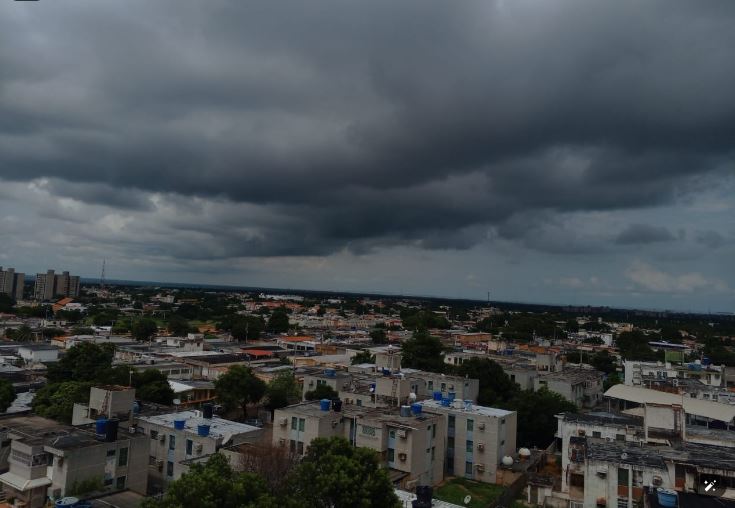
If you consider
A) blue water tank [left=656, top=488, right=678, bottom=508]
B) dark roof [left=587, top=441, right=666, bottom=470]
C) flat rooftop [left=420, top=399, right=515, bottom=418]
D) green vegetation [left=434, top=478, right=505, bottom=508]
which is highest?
blue water tank [left=656, top=488, right=678, bottom=508]

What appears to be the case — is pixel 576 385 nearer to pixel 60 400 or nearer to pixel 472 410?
pixel 472 410

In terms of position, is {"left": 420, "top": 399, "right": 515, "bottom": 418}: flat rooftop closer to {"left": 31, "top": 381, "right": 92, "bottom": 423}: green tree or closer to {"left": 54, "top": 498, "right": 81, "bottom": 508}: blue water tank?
{"left": 54, "top": 498, "right": 81, "bottom": 508}: blue water tank

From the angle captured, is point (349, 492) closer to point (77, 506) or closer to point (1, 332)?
point (77, 506)

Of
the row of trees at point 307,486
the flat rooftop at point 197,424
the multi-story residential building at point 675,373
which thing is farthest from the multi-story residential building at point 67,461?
the multi-story residential building at point 675,373

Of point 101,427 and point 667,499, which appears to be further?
point 101,427

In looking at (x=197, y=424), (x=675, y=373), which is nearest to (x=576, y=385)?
(x=675, y=373)

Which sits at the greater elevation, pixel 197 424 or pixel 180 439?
pixel 197 424

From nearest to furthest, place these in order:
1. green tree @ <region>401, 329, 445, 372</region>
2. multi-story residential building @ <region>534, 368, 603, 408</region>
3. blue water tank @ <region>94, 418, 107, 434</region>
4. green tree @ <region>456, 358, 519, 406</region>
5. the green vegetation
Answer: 1. blue water tank @ <region>94, 418, 107, 434</region>
2. the green vegetation
3. green tree @ <region>456, 358, 519, 406</region>
4. multi-story residential building @ <region>534, 368, 603, 408</region>
5. green tree @ <region>401, 329, 445, 372</region>

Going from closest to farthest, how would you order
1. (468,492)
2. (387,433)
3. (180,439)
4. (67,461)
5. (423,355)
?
(67,461) < (180,439) < (387,433) < (468,492) < (423,355)

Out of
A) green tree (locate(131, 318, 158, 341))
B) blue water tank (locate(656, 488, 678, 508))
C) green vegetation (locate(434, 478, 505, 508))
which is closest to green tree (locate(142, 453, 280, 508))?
blue water tank (locate(656, 488, 678, 508))
